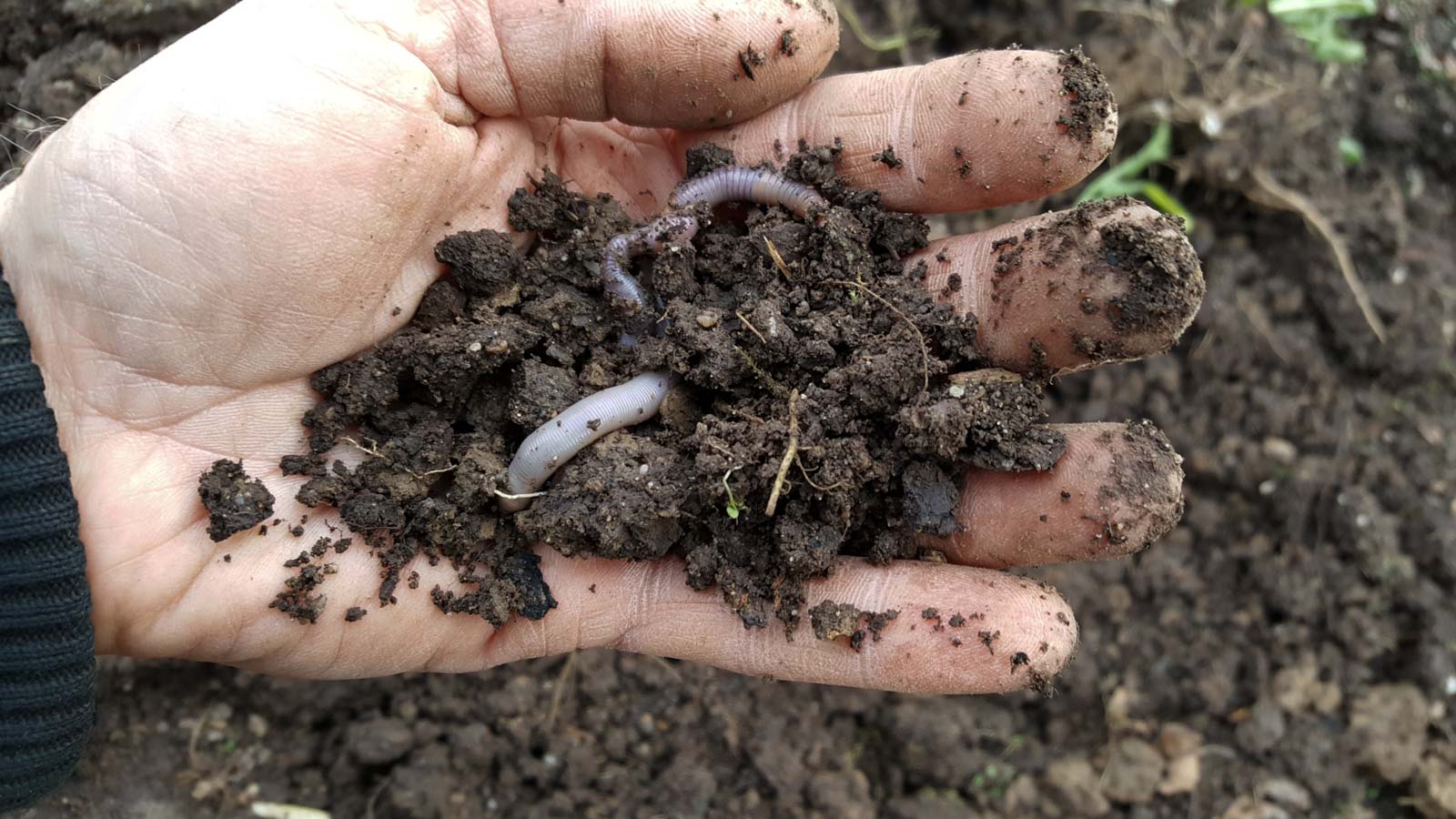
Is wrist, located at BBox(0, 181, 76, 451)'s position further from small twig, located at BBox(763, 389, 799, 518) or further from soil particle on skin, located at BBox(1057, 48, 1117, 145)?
soil particle on skin, located at BBox(1057, 48, 1117, 145)

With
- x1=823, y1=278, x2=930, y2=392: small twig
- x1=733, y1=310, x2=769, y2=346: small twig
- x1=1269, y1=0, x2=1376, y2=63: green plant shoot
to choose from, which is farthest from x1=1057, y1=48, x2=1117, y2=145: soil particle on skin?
x1=1269, y1=0, x2=1376, y2=63: green plant shoot

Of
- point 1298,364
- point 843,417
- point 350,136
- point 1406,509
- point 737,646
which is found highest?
point 350,136

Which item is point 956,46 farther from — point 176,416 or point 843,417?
point 176,416

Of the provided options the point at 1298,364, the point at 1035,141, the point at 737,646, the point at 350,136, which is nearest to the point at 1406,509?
the point at 1298,364

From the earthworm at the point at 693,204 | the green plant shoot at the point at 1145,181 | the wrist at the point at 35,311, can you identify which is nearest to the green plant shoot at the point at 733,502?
the earthworm at the point at 693,204

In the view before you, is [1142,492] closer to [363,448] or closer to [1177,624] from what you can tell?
[1177,624]
